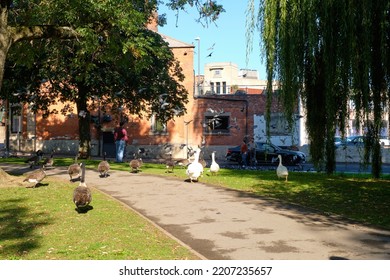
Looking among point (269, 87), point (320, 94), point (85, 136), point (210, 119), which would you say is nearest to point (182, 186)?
point (269, 87)

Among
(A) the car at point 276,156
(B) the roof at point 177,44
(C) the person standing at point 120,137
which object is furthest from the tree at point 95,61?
(B) the roof at point 177,44

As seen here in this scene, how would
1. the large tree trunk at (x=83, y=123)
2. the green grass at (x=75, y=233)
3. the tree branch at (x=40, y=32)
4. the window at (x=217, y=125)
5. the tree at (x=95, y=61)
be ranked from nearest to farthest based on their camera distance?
1. the green grass at (x=75, y=233)
2. the tree branch at (x=40, y=32)
3. the tree at (x=95, y=61)
4. the large tree trunk at (x=83, y=123)
5. the window at (x=217, y=125)

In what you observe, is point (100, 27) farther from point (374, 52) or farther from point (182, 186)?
point (374, 52)

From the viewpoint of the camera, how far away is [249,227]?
8117 mm

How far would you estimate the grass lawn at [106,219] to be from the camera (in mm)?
6273

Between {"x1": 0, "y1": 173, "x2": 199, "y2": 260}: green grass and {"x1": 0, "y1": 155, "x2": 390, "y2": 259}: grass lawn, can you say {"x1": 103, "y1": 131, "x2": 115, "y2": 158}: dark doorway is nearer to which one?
{"x1": 0, "y1": 155, "x2": 390, "y2": 259}: grass lawn

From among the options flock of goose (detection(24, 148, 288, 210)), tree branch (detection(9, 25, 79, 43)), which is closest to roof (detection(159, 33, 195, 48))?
flock of goose (detection(24, 148, 288, 210))

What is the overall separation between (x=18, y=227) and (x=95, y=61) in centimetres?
1812

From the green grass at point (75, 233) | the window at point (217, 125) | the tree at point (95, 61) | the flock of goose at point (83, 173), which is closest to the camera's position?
the green grass at point (75, 233)

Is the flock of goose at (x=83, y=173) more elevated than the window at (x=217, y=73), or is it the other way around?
the window at (x=217, y=73)

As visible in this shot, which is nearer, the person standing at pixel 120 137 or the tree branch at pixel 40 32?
the tree branch at pixel 40 32

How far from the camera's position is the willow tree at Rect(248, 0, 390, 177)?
10172 millimetres

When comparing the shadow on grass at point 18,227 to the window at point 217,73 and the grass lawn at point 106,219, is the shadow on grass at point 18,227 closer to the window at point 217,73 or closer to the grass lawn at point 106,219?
the grass lawn at point 106,219

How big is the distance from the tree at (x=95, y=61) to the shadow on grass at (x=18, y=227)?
6.51 metres
